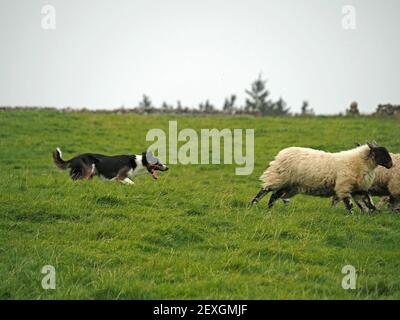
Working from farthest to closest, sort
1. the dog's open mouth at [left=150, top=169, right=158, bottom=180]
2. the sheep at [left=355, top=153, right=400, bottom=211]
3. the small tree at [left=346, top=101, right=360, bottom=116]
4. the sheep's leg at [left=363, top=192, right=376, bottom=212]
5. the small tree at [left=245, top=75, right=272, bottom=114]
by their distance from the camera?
the small tree at [left=245, top=75, right=272, bottom=114] < the small tree at [left=346, top=101, right=360, bottom=116] < the dog's open mouth at [left=150, top=169, right=158, bottom=180] < the sheep at [left=355, top=153, right=400, bottom=211] < the sheep's leg at [left=363, top=192, right=376, bottom=212]

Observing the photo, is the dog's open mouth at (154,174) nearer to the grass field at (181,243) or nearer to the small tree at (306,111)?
the grass field at (181,243)

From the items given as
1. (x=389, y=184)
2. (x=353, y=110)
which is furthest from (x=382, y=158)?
(x=353, y=110)

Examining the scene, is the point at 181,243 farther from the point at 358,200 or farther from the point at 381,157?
the point at 381,157

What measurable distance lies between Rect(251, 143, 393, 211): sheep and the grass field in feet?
1.52

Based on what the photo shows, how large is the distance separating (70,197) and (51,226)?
2.00m

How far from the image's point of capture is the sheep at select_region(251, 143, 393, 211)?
513 inches

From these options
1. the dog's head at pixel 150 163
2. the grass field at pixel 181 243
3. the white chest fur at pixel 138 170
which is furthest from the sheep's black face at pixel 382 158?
the white chest fur at pixel 138 170

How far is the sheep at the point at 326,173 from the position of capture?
13039 millimetres

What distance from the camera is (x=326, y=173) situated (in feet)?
42.9

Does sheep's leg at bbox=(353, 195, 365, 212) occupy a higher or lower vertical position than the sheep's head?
lower

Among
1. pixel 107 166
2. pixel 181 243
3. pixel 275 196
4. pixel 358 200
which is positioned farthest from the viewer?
pixel 107 166

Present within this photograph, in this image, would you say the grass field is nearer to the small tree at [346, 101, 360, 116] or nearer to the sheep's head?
the sheep's head

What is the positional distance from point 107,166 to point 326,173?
6189mm

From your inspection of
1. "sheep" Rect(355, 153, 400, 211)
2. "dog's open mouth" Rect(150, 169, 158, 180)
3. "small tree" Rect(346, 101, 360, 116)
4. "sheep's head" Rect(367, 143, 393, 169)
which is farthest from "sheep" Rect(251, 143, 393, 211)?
"small tree" Rect(346, 101, 360, 116)
